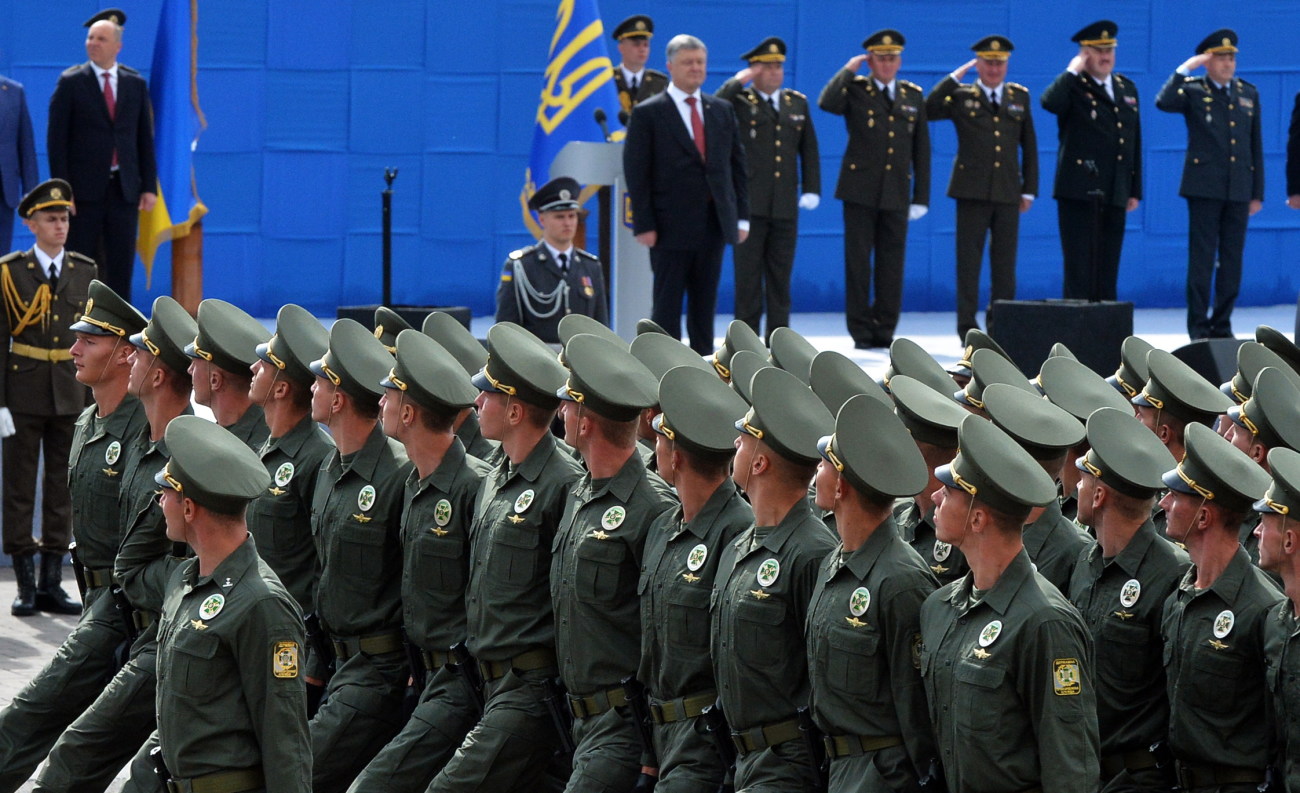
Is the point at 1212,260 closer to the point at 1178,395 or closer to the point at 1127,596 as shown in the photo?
the point at 1178,395

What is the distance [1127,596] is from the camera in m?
5.05

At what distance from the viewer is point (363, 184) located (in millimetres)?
15383

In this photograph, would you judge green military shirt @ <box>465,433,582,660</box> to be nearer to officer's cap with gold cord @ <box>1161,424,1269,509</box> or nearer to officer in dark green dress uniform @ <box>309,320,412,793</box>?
officer in dark green dress uniform @ <box>309,320,412,793</box>

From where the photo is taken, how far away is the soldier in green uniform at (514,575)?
18.4 ft

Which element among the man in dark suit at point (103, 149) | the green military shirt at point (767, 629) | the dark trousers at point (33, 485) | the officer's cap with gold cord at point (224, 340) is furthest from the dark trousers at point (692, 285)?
the green military shirt at point (767, 629)

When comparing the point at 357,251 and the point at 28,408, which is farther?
the point at 357,251

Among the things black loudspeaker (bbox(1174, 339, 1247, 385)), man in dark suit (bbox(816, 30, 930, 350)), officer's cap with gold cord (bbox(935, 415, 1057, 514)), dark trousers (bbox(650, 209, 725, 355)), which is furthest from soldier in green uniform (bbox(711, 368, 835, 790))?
man in dark suit (bbox(816, 30, 930, 350))

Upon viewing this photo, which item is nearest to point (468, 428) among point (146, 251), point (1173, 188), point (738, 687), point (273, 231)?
point (738, 687)

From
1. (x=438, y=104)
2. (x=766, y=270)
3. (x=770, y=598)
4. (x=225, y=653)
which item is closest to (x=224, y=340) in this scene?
(x=225, y=653)

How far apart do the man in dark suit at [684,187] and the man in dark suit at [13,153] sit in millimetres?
3529

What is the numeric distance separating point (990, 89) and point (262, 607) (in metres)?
9.40

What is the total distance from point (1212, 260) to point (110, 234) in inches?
266

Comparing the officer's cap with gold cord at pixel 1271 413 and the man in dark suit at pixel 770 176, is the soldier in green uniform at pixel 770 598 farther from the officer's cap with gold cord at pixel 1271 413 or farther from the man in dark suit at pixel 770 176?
the man in dark suit at pixel 770 176

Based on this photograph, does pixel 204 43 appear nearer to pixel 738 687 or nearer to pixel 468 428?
pixel 468 428
